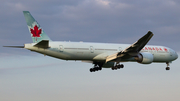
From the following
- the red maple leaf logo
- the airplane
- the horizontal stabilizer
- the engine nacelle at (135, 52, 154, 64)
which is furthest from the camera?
the engine nacelle at (135, 52, 154, 64)

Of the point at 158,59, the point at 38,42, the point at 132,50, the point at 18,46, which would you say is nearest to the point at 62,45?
the point at 38,42

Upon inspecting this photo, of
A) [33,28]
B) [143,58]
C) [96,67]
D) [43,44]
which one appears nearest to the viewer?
[43,44]

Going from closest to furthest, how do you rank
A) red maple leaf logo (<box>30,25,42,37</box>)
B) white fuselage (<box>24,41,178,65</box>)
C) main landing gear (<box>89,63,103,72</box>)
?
white fuselage (<box>24,41,178,65</box>) → red maple leaf logo (<box>30,25,42,37</box>) → main landing gear (<box>89,63,103,72</box>)

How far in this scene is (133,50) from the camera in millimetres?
34781

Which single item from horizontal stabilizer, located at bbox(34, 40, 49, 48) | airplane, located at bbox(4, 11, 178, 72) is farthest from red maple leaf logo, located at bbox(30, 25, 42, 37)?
horizontal stabilizer, located at bbox(34, 40, 49, 48)

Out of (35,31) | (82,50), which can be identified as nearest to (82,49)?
(82,50)

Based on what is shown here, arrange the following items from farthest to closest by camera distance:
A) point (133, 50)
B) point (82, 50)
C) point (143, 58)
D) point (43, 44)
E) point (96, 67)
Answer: point (96, 67) → point (143, 58) → point (82, 50) → point (133, 50) → point (43, 44)

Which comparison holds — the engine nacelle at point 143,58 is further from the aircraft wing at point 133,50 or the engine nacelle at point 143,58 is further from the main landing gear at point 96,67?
the main landing gear at point 96,67

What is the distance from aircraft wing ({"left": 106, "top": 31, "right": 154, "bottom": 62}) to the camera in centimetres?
3179

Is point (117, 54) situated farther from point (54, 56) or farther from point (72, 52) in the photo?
point (54, 56)

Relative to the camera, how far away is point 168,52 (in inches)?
1683

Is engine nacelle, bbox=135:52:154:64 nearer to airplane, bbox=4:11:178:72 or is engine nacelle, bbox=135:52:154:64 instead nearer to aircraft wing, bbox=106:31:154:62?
airplane, bbox=4:11:178:72

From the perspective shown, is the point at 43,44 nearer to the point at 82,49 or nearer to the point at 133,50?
the point at 82,49

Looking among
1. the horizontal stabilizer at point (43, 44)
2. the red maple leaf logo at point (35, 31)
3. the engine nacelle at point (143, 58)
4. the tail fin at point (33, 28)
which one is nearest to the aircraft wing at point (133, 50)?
the engine nacelle at point (143, 58)
